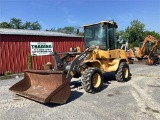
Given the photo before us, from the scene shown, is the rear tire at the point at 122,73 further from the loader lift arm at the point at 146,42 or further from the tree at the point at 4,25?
the tree at the point at 4,25

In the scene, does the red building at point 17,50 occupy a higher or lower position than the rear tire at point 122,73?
higher

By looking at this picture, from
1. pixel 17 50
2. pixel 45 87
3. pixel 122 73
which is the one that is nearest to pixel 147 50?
pixel 122 73

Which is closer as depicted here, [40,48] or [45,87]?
[45,87]

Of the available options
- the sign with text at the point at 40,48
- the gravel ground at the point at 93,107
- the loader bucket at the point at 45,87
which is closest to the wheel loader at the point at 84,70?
the loader bucket at the point at 45,87

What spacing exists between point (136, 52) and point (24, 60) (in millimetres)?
10480

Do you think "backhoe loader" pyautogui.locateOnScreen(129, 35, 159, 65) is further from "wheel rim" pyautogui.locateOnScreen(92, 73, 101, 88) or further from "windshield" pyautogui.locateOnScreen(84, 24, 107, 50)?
"wheel rim" pyautogui.locateOnScreen(92, 73, 101, 88)

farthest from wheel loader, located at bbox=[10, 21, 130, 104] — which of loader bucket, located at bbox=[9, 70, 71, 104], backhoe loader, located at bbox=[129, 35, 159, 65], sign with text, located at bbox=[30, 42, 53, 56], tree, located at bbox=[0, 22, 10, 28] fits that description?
tree, located at bbox=[0, 22, 10, 28]

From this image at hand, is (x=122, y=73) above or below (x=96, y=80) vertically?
above

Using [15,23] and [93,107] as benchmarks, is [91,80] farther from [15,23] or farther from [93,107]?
[15,23]

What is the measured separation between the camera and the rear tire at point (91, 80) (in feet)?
22.7

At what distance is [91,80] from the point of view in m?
7.00

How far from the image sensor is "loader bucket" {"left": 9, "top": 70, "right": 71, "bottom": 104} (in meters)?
5.76

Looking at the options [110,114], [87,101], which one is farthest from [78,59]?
[110,114]

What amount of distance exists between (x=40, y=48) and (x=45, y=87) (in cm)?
857
